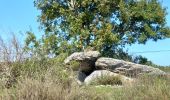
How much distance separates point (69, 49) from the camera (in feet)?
94.5

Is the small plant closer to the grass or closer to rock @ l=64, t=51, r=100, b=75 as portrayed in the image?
rock @ l=64, t=51, r=100, b=75

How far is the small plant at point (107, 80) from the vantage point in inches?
767

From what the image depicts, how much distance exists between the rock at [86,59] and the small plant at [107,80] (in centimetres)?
227

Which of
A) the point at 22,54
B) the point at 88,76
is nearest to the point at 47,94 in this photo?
the point at 22,54

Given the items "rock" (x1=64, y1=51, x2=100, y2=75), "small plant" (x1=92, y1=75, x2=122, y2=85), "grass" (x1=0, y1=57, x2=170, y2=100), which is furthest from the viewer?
"rock" (x1=64, y1=51, x2=100, y2=75)

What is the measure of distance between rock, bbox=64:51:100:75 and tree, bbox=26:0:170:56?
227 inches

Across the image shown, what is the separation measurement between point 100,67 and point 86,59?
0.71m

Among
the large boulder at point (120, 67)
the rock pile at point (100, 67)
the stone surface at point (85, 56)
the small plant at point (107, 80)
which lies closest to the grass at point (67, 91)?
the small plant at point (107, 80)

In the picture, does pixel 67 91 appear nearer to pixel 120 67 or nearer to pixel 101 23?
pixel 120 67

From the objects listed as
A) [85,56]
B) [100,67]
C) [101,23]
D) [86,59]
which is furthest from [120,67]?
[101,23]

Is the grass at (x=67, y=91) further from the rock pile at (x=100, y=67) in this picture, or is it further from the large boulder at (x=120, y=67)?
the large boulder at (x=120, y=67)

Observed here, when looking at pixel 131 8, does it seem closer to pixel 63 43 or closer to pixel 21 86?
pixel 63 43

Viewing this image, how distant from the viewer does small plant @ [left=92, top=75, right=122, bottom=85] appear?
19484 mm

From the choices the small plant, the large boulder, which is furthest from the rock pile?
the small plant
